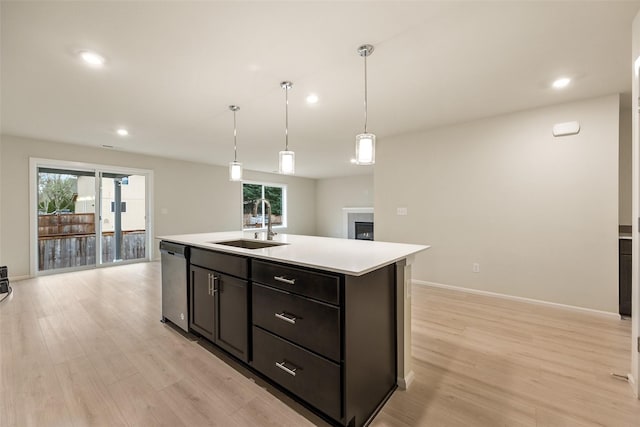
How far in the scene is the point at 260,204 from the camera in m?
8.06

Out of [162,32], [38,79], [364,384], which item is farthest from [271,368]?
[38,79]

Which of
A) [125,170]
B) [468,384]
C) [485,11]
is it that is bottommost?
[468,384]

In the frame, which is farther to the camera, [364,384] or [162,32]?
[162,32]

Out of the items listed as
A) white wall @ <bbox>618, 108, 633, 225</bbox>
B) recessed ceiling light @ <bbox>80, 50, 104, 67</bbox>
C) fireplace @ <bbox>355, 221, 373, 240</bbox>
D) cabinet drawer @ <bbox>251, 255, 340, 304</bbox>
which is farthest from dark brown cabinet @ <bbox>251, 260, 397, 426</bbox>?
fireplace @ <bbox>355, 221, 373, 240</bbox>

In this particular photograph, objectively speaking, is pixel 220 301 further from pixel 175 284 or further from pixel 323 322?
pixel 323 322

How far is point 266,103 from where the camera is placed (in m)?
3.11

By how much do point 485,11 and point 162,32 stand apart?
2161mm

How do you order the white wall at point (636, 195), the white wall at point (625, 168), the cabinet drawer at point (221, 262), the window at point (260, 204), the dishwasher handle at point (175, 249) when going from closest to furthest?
the white wall at point (636, 195) → the cabinet drawer at point (221, 262) → the dishwasher handle at point (175, 249) → the white wall at point (625, 168) → the window at point (260, 204)

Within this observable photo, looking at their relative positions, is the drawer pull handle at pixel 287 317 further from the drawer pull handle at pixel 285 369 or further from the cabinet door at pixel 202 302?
the cabinet door at pixel 202 302

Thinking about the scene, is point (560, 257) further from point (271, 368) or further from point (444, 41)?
point (271, 368)

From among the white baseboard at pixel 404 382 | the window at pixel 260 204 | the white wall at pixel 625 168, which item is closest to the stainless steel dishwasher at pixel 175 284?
the white baseboard at pixel 404 382

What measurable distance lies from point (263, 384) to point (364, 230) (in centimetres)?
722

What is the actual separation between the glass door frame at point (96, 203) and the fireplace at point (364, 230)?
19.0ft

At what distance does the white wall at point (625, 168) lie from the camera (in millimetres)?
3283
